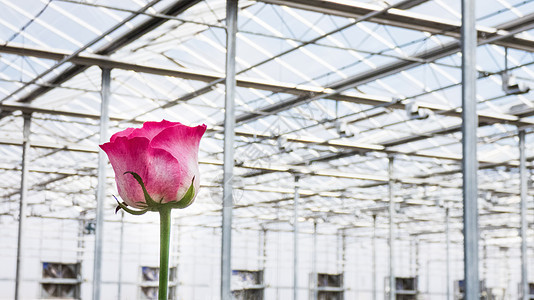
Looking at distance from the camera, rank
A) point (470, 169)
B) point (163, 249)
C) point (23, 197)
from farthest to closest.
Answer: point (23, 197) < point (470, 169) < point (163, 249)

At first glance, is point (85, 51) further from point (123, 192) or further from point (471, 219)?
point (123, 192)

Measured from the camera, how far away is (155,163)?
91 cm

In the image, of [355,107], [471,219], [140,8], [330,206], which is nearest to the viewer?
Answer: [471,219]

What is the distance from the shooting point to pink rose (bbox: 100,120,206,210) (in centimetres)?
91

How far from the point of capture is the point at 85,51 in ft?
58.1

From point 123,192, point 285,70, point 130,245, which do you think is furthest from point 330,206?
point 123,192

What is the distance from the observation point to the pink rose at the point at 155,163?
0.91 m

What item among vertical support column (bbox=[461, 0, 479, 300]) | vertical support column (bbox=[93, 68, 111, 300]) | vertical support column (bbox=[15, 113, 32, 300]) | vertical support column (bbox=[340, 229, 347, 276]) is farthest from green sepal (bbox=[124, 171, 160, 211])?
vertical support column (bbox=[340, 229, 347, 276])

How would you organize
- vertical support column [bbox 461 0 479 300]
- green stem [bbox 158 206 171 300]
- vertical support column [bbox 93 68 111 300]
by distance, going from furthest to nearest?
1. vertical support column [bbox 93 68 111 300]
2. vertical support column [bbox 461 0 479 300]
3. green stem [bbox 158 206 171 300]

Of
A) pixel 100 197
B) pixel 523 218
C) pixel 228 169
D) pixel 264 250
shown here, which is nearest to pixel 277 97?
pixel 100 197

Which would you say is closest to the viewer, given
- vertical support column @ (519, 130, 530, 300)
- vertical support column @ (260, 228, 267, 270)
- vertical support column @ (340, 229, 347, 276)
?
vertical support column @ (519, 130, 530, 300)

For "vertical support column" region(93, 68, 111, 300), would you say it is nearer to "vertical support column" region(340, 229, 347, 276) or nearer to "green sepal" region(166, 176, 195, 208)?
"green sepal" region(166, 176, 195, 208)

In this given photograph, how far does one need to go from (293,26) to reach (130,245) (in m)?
29.1

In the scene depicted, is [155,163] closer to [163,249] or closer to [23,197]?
[163,249]
